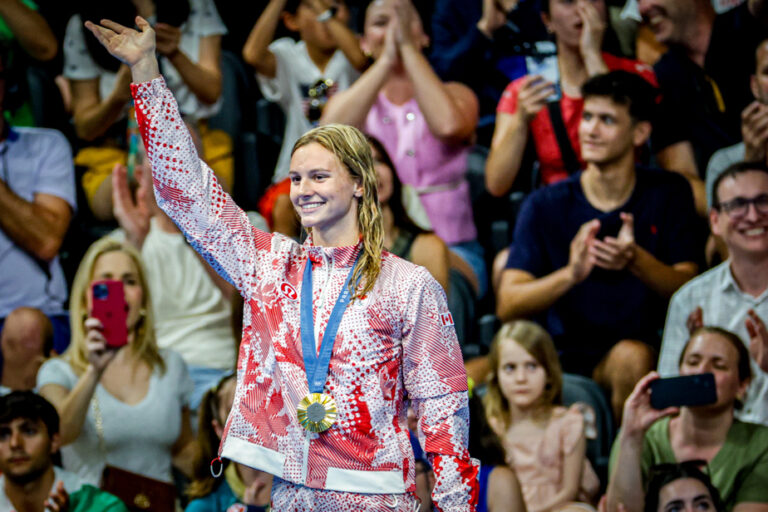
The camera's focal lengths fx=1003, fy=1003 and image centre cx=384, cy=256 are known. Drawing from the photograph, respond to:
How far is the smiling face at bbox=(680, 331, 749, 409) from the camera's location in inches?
159

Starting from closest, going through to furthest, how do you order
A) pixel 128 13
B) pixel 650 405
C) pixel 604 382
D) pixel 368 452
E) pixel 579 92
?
pixel 368 452
pixel 650 405
pixel 604 382
pixel 579 92
pixel 128 13

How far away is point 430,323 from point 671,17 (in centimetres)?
313

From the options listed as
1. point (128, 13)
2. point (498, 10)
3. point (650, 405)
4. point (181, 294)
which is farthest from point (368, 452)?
point (128, 13)

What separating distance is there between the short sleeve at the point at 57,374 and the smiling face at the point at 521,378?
1.88m

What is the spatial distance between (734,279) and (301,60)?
237 centimetres

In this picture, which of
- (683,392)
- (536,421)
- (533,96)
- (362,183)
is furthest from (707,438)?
(362,183)

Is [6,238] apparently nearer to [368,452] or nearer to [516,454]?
[516,454]

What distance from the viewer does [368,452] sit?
6.88 ft

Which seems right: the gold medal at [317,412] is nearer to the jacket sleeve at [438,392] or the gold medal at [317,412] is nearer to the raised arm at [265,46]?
the jacket sleeve at [438,392]

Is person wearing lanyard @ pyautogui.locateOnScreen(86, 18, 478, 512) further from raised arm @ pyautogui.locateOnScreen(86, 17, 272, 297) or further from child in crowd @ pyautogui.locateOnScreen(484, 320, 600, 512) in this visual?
child in crowd @ pyautogui.locateOnScreen(484, 320, 600, 512)

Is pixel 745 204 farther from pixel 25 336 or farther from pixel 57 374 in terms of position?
pixel 25 336

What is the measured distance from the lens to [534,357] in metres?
4.27

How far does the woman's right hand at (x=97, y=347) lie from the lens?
14.2ft

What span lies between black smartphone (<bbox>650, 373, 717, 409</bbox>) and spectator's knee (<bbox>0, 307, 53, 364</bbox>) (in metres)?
2.79
